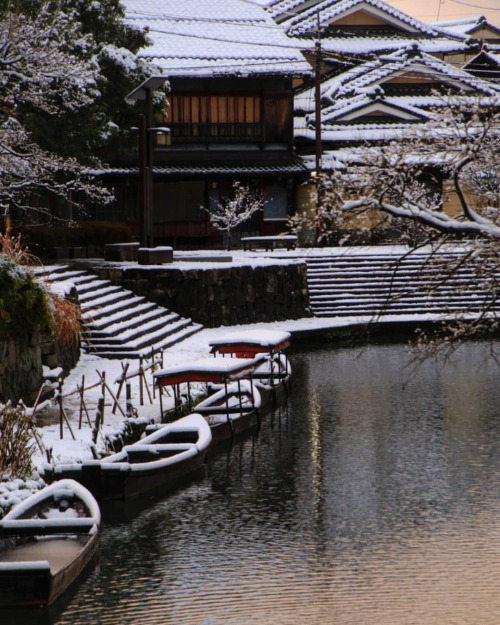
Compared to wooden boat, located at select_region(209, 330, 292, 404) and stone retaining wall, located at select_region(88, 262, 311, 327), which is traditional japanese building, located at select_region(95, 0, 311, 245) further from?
wooden boat, located at select_region(209, 330, 292, 404)

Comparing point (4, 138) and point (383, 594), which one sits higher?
point (4, 138)

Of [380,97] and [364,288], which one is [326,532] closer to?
[364,288]

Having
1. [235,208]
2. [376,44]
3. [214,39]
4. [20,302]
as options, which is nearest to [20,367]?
[20,302]

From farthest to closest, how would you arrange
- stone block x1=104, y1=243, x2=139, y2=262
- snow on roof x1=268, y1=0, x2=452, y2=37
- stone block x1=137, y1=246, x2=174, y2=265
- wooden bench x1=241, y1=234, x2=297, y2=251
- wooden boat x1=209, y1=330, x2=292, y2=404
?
snow on roof x1=268, y1=0, x2=452, y2=37 < wooden bench x1=241, y1=234, x2=297, y2=251 < stone block x1=104, y1=243, x2=139, y2=262 < stone block x1=137, y1=246, x2=174, y2=265 < wooden boat x1=209, y1=330, x2=292, y2=404

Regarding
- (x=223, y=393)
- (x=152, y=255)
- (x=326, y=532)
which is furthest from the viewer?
(x=152, y=255)

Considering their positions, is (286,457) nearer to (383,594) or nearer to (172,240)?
(383,594)

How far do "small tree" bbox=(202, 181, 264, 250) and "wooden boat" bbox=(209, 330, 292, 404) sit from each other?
1950 centimetres

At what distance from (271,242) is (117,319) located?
1587 centimetres

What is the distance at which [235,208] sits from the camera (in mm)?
45281

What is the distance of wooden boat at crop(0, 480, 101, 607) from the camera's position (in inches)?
441

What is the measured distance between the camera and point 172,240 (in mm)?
46188

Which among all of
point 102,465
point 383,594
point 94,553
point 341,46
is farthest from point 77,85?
point 341,46

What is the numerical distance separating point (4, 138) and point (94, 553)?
1538 cm

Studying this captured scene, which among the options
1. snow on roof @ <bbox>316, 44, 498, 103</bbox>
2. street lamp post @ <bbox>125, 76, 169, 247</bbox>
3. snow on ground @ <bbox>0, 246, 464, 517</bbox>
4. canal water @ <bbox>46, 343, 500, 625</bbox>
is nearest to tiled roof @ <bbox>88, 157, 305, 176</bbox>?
snow on roof @ <bbox>316, 44, 498, 103</bbox>
